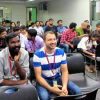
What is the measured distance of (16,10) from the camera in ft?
62.7

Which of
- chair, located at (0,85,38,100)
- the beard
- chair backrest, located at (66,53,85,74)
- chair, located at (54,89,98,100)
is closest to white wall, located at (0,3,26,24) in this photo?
chair backrest, located at (66,53,85,74)

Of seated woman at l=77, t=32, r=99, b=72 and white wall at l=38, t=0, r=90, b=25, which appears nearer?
seated woman at l=77, t=32, r=99, b=72

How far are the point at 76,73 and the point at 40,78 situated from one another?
1.03 m

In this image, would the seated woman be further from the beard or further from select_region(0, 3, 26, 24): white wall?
select_region(0, 3, 26, 24): white wall

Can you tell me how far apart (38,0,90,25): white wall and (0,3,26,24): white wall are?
2601 mm

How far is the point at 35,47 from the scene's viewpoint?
5.21 m

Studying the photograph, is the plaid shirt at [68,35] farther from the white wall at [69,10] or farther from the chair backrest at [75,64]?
the chair backrest at [75,64]

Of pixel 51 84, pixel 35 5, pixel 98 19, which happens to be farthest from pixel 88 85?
pixel 35 5

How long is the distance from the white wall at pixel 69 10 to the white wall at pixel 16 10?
2601mm

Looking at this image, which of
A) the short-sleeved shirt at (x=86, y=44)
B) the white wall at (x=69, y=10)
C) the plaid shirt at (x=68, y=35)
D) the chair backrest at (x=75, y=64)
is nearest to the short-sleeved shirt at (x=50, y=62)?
the chair backrest at (x=75, y=64)

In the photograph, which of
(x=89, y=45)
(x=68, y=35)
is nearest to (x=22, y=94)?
(x=89, y=45)

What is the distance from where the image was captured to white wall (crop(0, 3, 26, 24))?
18.8 metres

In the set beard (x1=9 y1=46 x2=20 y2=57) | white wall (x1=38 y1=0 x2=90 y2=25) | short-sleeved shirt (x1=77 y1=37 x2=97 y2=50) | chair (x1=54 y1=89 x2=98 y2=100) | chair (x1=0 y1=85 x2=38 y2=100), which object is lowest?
chair (x1=54 y1=89 x2=98 y2=100)

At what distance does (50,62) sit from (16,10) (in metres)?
16.6
